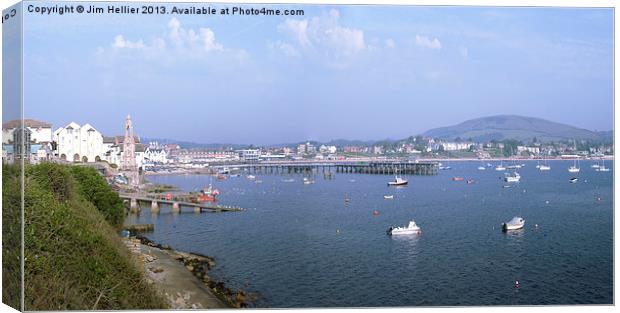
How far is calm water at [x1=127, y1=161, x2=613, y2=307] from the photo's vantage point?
8.09m

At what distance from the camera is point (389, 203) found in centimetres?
1717

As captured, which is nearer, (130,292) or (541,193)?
(130,292)

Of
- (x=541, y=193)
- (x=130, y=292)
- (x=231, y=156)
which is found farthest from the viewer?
(x=541, y=193)

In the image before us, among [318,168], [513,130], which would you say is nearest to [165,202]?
[318,168]

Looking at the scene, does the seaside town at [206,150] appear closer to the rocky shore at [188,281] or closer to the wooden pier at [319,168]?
the wooden pier at [319,168]

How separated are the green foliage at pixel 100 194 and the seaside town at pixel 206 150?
66cm

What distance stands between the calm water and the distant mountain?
66 cm

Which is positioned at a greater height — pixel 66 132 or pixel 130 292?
pixel 66 132

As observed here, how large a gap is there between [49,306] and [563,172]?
9.11 meters

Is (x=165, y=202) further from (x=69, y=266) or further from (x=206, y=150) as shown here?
(x=69, y=266)

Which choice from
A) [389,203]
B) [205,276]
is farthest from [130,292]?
[389,203]

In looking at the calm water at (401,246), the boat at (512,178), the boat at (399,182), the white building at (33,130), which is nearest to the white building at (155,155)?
the calm water at (401,246)

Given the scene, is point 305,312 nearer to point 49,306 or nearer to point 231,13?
point 49,306

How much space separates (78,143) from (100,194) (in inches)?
151
